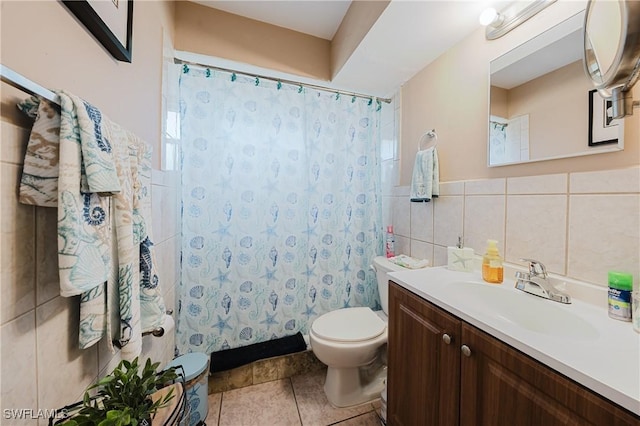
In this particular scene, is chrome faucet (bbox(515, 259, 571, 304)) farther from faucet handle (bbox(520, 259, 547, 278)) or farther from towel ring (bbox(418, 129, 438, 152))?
towel ring (bbox(418, 129, 438, 152))

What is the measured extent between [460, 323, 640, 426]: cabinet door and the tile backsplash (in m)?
0.49

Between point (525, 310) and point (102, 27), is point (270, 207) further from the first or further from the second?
point (525, 310)

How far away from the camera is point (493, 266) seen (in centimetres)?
99

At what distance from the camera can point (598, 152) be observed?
775 millimetres

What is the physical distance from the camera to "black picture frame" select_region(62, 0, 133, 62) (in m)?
0.57

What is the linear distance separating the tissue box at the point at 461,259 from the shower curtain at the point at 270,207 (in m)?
0.74

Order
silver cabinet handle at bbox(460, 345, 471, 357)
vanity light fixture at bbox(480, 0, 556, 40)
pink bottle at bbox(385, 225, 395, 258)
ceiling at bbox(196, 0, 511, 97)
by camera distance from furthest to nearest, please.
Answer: pink bottle at bbox(385, 225, 395, 258), ceiling at bbox(196, 0, 511, 97), vanity light fixture at bbox(480, 0, 556, 40), silver cabinet handle at bbox(460, 345, 471, 357)

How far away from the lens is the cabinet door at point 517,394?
463 millimetres

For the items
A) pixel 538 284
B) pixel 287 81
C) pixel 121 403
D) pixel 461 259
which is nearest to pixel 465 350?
pixel 538 284

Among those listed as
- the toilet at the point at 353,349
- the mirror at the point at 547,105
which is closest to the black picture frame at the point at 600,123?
the mirror at the point at 547,105

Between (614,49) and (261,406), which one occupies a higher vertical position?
(614,49)

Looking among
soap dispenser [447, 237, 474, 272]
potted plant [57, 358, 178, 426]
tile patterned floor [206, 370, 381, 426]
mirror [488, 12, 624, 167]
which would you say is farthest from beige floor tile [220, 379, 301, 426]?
mirror [488, 12, 624, 167]

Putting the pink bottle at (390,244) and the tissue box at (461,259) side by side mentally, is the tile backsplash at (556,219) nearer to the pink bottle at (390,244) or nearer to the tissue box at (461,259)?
the tissue box at (461,259)

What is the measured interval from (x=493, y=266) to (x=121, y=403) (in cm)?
130
